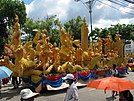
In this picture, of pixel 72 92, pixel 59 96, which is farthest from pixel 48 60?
pixel 72 92

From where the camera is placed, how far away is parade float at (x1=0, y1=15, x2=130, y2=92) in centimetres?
1925

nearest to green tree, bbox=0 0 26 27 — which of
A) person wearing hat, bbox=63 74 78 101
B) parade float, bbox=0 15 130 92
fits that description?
parade float, bbox=0 15 130 92

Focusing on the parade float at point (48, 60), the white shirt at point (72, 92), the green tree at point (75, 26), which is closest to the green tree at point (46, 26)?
the green tree at point (75, 26)

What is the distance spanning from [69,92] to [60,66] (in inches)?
503

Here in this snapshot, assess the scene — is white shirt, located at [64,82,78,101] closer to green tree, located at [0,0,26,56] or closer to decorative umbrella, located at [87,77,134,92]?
decorative umbrella, located at [87,77,134,92]

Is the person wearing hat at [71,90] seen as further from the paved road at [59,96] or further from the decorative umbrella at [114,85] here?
the paved road at [59,96]

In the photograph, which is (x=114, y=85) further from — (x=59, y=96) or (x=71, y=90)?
(x=59, y=96)

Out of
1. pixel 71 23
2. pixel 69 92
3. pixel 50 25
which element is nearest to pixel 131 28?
pixel 71 23

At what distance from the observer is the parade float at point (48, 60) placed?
19.2 meters

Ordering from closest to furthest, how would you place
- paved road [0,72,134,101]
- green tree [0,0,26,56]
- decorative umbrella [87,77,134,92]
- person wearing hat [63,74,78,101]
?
decorative umbrella [87,77,134,92], person wearing hat [63,74,78,101], paved road [0,72,134,101], green tree [0,0,26,56]

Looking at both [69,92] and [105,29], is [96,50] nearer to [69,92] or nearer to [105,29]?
[69,92]

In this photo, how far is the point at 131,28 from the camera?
6525 centimetres

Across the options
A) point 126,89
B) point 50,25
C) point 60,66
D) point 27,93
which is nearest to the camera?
point 27,93

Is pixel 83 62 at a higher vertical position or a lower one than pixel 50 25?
lower
